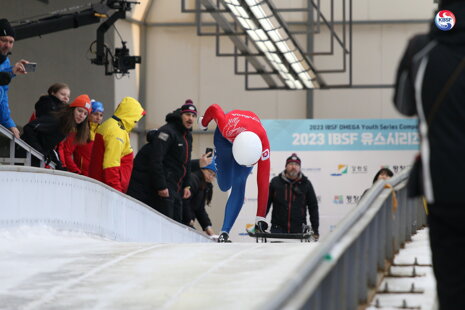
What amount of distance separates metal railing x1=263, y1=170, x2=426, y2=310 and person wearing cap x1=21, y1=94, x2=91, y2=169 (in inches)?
181

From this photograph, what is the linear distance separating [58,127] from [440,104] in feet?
28.4

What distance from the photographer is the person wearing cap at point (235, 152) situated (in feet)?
37.1

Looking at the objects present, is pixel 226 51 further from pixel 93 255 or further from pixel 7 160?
pixel 93 255

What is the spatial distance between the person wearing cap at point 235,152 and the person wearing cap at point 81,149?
1.79 meters

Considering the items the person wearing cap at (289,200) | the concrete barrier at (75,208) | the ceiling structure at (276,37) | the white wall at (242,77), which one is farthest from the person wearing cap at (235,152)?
the white wall at (242,77)

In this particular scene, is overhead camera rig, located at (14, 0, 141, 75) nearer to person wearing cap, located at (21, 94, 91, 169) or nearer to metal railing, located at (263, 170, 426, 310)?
person wearing cap, located at (21, 94, 91, 169)

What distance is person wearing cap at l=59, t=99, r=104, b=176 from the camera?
13062 mm

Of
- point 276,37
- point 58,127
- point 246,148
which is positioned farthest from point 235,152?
point 276,37

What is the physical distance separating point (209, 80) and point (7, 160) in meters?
16.4

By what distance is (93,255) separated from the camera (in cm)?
884

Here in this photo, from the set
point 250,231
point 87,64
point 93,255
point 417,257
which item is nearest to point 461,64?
point 417,257

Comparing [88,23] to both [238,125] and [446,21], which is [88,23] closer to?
[238,125]

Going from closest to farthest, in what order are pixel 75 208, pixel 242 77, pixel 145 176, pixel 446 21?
pixel 446 21
pixel 75 208
pixel 145 176
pixel 242 77

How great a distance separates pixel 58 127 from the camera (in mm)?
11930
